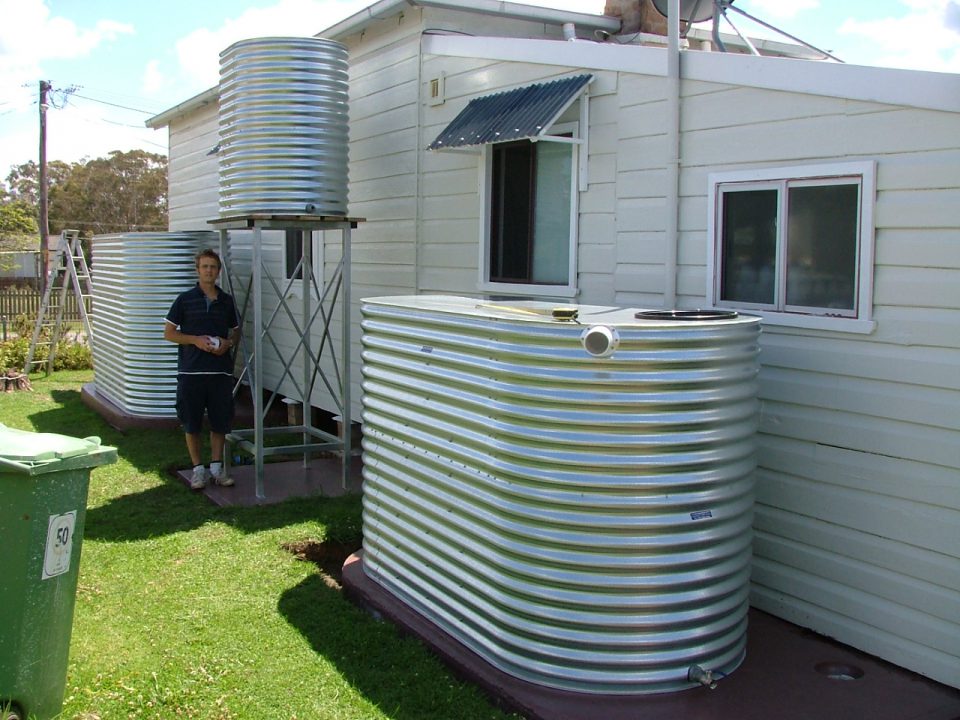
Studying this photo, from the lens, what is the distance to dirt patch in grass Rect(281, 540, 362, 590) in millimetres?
6426

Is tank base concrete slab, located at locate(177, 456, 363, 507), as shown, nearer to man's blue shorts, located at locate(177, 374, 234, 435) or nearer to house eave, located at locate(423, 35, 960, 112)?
man's blue shorts, located at locate(177, 374, 234, 435)

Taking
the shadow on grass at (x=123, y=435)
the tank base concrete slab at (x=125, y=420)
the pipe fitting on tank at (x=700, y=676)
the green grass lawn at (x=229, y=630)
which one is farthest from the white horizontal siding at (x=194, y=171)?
the pipe fitting on tank at (x=700, y=676)

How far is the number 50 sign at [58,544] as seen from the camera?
13.2ft

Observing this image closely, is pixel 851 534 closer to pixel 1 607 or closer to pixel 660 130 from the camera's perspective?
pixel 660 130

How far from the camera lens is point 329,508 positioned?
7488mm

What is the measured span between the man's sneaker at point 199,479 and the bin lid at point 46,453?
152 inches

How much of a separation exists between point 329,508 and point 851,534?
4.00 m

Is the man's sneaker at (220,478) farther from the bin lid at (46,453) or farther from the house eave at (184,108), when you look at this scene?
the house eave at (184,108)

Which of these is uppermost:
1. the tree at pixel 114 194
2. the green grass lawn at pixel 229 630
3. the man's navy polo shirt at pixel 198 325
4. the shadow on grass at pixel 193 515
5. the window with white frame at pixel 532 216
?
the tree at pixel 114 194

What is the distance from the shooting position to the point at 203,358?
795cm

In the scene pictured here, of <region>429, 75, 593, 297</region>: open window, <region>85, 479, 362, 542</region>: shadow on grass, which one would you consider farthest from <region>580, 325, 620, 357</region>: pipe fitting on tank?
<region>85, 479, 362, 542</region>: shadow on grass

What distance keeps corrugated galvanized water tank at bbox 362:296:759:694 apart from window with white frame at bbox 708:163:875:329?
0.64 m

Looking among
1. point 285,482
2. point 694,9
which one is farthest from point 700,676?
point 285,482

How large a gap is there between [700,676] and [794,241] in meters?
2.24
